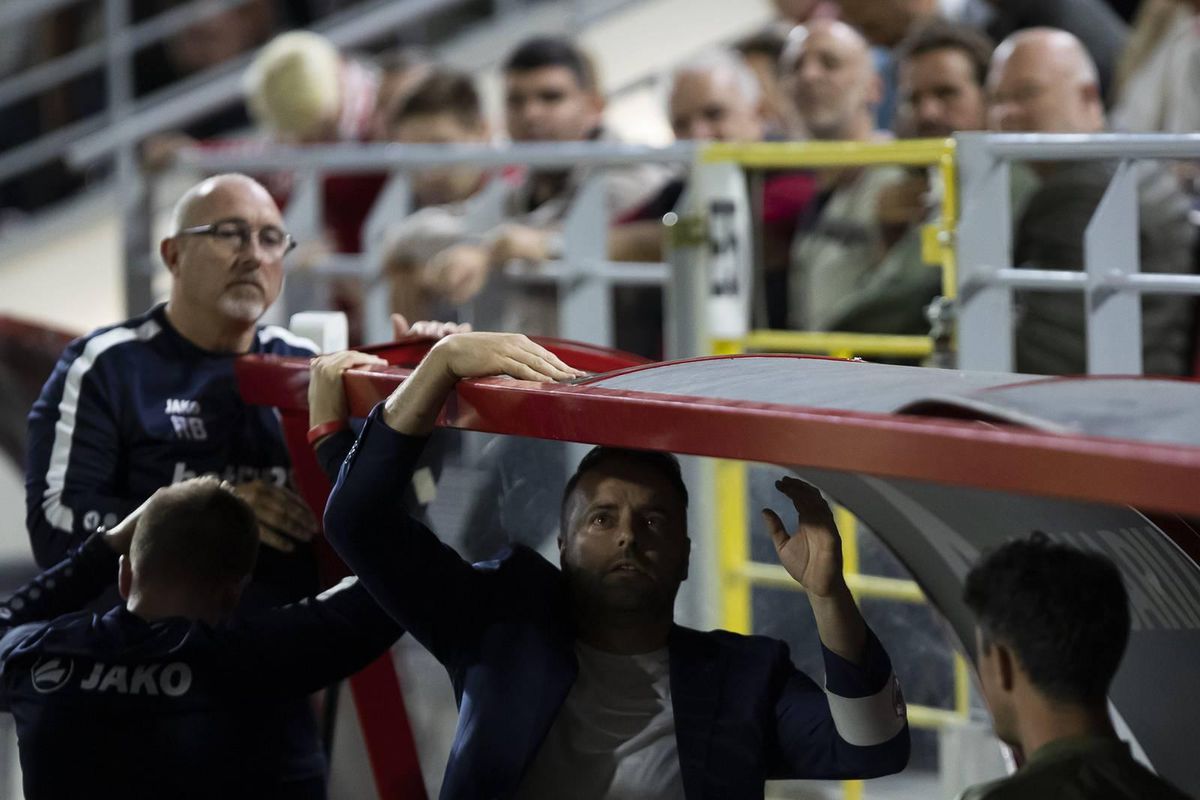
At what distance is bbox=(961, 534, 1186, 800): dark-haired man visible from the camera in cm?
218

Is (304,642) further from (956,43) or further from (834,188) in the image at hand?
(956,43)

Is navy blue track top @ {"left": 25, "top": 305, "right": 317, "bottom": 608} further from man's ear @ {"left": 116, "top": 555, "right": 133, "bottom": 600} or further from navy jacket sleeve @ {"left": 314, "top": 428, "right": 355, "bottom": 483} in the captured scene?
navy jacket sleeve @ {"left": 314, "top": 428, "right": 355, "bottom": 483}

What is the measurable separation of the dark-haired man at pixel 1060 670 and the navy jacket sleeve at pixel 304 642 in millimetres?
1149

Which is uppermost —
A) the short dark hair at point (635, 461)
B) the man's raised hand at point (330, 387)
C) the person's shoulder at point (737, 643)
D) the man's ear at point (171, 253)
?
the man's ear at point (171, 253)

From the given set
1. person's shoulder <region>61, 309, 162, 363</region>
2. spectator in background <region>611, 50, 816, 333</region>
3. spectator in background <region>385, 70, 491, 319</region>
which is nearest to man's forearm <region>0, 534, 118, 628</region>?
person's shoulder <region>61, 309, 162, 363</region>

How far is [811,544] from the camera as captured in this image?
2541 mm

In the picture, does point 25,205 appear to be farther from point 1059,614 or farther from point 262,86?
point 1059,614

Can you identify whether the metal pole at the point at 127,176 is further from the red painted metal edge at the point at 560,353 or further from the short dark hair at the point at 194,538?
the short dark hair at the point at 194,538

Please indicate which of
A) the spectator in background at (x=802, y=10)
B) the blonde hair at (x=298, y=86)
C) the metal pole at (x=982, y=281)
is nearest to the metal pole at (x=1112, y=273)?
the metal pole at (x=982, y=281)

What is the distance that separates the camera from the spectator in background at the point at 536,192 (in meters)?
5.63

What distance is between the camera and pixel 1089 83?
479 centimetres

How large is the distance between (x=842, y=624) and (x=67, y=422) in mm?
1620

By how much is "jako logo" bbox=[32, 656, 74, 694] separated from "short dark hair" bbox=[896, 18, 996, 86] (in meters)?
2.96

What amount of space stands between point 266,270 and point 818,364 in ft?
4.04
